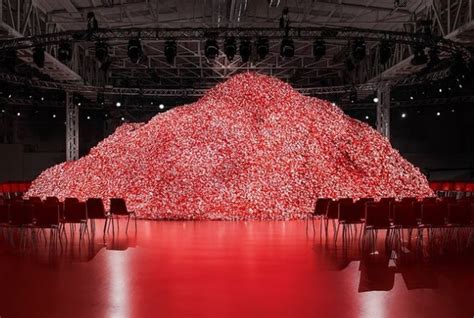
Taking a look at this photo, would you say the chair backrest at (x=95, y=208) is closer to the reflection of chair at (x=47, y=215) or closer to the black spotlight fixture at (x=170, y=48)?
the reflection of chair at (x=47, y=215)

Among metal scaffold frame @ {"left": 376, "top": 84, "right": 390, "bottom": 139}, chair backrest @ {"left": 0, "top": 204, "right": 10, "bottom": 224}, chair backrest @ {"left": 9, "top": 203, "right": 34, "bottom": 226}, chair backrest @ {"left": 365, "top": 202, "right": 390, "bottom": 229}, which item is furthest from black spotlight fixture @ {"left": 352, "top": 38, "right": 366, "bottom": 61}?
chair backrest @ {"left": 0, "top": 204, "right": 10, "bottom": 224}

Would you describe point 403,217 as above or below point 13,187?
below

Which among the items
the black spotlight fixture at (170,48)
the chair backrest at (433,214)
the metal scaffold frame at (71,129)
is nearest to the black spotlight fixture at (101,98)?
the metal scaffold frame at (71,129)

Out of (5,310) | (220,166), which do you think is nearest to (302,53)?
(220,166)

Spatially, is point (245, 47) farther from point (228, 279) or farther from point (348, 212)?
point (228, 279)

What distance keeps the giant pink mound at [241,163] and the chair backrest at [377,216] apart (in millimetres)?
5499

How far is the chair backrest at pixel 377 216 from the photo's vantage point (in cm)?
1010

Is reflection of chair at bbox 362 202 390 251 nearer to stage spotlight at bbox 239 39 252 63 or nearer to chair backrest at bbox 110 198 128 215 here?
chair backrest at bbox 110 198 128 215

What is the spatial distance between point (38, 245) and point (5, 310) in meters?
4.93

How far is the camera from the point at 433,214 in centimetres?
1041

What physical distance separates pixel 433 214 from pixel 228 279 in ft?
15.8

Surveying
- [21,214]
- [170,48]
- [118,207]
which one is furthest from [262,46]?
[21,214]

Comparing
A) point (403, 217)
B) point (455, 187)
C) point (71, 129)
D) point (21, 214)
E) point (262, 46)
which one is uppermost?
point (262, 46)

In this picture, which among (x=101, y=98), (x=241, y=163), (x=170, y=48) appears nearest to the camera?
(x=170, y=48)
